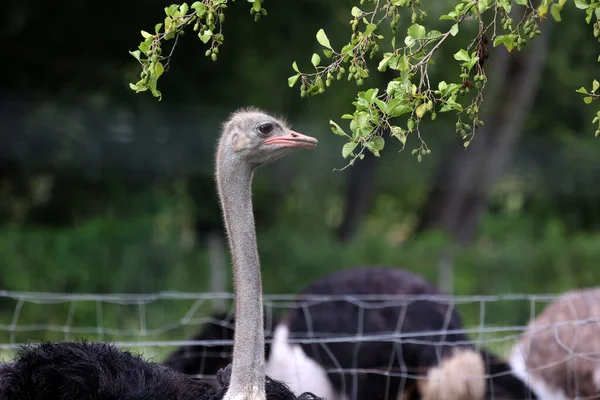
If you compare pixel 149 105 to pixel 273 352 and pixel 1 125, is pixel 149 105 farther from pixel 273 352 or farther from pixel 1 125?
pixel 273 352

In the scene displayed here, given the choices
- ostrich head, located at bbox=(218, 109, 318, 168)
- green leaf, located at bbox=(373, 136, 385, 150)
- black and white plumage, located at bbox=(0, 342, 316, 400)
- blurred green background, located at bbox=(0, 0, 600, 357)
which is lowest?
black and white plumage, located at bbox=(0, 342, 316, 400)

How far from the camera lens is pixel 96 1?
9.52 metres

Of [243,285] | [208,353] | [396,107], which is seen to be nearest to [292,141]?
[243,285]

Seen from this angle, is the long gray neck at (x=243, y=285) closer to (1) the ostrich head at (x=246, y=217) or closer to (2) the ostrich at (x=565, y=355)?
(1) the ostrich head at (x=246, y=217)

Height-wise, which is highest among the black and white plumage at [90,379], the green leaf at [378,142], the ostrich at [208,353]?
the green leaf at [378,142]

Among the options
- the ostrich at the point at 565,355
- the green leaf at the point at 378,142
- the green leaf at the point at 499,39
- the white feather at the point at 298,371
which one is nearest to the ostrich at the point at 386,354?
the white feather at the point at 298,371

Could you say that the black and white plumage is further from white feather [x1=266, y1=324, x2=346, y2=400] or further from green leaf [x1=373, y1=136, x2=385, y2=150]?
white feather [x1=266, y1=324, x2=346, y2=400]

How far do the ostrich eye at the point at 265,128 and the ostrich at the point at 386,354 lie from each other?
2032 millimetres

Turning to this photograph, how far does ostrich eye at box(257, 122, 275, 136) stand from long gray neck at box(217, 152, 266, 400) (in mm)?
118

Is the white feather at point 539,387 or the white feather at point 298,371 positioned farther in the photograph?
the white feather at point 539,387

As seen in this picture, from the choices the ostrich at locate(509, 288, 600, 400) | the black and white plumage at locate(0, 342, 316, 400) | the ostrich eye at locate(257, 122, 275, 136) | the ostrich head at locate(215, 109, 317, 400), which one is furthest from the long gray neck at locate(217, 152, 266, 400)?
the ostrich at locate(509, 288, 600, 400)

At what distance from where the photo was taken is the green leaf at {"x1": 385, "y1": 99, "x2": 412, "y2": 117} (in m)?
2.90

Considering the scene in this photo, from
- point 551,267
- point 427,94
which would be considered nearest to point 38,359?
point 427,94

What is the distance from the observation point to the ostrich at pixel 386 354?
5.36 metres
